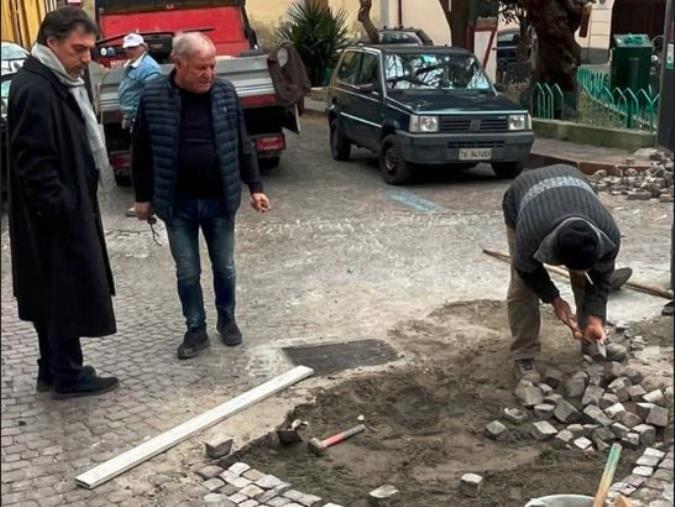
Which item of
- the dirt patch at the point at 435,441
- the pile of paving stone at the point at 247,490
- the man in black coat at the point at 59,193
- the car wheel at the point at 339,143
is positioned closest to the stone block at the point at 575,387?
the dirt patch at the point at 435,441

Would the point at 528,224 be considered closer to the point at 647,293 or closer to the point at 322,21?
the point at 647,293

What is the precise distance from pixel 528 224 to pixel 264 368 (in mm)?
1951

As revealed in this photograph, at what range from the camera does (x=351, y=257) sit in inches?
308

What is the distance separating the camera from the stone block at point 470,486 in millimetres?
3801

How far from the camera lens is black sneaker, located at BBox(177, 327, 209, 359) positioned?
545 cm

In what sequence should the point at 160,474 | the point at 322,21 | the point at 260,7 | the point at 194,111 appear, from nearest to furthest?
the point at 160,474 < the point at 194,111 < the point at 322,21 < the point at 260,7

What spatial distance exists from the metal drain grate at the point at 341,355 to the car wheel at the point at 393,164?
549cm

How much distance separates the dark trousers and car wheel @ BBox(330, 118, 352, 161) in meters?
8.42

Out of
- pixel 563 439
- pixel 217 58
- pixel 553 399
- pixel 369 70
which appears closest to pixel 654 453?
pixel 563 439

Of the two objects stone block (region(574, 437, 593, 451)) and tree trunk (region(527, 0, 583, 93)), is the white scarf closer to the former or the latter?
stone block (region(574, 437, 593, 451))

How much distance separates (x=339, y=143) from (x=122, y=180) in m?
3.44

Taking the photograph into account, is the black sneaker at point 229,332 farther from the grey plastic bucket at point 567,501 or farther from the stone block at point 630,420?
the grey plastic bucket at point 567,501

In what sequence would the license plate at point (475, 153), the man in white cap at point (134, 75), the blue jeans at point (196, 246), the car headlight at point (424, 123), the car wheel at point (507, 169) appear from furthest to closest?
the car wheel at point (507, 169)
the license plate at point (475, 153)
the car headlight at point (424, 123)
the man in white cap at point (134, 75)
the blue jeans at point (196, 246)

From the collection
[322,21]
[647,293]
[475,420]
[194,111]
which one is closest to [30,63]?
[194,111]
